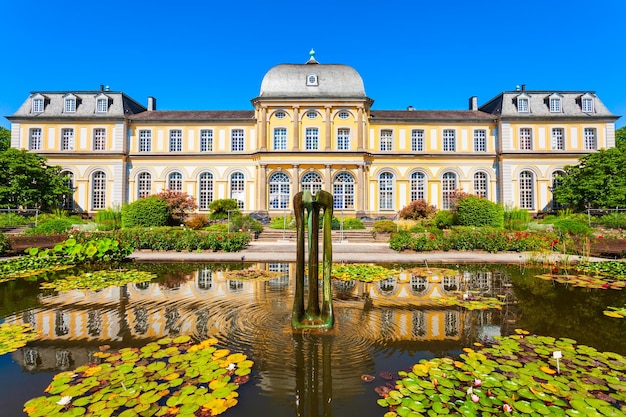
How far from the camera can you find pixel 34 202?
23375mm

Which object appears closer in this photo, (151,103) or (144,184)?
(144,184)

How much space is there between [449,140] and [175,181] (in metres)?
24.3

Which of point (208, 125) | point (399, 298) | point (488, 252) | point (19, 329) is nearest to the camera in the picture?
point (19, 329)

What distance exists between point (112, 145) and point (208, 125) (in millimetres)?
8287

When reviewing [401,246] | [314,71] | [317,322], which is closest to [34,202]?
[314,71]

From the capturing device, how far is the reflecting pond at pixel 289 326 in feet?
9.90

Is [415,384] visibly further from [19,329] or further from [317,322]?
[19,329]

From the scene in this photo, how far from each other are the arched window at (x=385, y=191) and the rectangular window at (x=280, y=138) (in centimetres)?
874

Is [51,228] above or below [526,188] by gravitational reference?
below

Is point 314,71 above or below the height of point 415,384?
above

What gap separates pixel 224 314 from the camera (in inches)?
200

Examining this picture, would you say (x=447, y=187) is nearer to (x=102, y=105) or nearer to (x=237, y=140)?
(x=237, y=140)

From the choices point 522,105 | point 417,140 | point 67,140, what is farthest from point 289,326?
point 67,140

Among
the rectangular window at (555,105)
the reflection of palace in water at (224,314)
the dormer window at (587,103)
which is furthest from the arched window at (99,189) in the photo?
the dormer window at (587,103)
